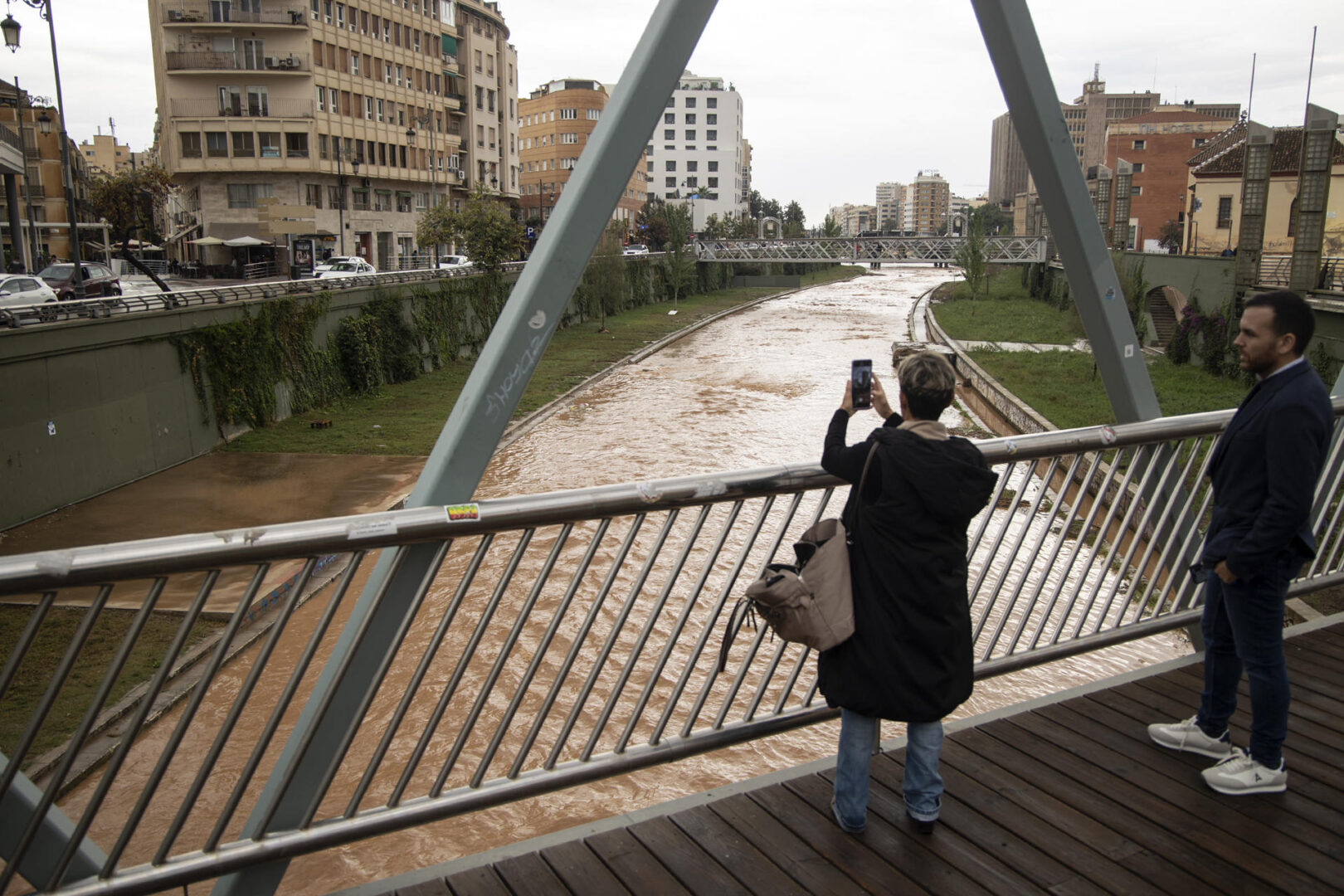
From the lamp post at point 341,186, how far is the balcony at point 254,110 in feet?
7.47

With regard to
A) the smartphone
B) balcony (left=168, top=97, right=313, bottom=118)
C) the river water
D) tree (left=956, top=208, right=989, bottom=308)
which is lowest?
the river water

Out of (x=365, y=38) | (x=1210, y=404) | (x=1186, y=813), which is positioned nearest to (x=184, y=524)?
(x=1186, y=813)

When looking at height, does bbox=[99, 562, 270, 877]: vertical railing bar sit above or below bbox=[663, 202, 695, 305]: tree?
below

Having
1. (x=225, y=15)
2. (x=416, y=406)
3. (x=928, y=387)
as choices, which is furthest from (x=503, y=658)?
(x=225, y=15)

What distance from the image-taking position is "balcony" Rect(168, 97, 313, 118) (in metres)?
45.2

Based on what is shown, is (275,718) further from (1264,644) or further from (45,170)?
(45,170)

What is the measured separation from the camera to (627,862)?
267 cm

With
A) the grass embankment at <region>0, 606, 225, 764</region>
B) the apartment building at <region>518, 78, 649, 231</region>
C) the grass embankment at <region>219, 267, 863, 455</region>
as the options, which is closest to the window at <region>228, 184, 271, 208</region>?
the grass embankment at <region>219, 267, 863, 455</region>

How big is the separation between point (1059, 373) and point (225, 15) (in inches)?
1623

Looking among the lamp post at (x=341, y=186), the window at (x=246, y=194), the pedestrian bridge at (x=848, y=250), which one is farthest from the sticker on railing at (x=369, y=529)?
the pedestrian bridge at (x=848, y=250)

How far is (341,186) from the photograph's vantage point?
48125 millimetres

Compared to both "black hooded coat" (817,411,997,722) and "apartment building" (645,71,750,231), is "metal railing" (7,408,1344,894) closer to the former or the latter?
"black hooded coat" (817,411,997,722)

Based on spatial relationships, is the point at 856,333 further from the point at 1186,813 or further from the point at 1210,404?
the point at 1186,813

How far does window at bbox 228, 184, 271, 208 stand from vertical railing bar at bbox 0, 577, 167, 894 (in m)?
49.4
